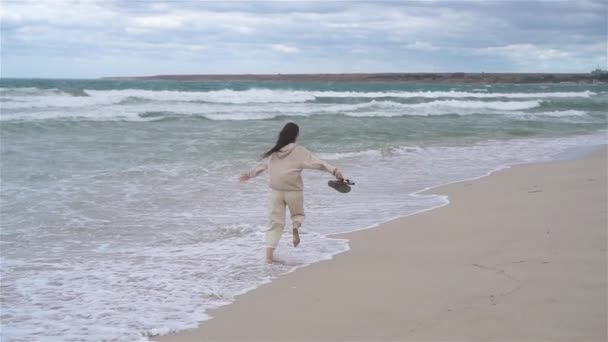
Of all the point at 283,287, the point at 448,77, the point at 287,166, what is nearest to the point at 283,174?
the point at 287,166

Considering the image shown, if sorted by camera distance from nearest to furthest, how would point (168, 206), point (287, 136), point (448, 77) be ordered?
point (287, 136) → point (168, 206) → point (448, 77)

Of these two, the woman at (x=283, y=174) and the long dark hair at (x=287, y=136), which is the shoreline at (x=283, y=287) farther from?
the long dark hair at (x=287, y=136)

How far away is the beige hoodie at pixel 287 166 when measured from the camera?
6043 mm

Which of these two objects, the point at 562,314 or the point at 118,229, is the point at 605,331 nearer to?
the point at 562,314

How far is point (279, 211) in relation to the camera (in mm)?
6125

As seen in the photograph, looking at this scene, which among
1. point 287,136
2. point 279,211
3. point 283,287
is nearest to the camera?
point 283,287

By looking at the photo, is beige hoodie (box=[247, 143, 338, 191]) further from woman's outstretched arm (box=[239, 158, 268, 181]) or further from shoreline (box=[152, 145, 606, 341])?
shoreline (box=[152, 145, 606, 341])

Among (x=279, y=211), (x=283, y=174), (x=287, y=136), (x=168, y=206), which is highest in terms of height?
(x=287, y=136)

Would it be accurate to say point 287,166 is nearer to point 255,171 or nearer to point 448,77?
point 255,171

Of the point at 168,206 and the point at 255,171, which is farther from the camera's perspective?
the point at 168,206

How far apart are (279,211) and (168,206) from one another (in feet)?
10.4

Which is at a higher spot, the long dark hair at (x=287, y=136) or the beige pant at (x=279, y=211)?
the long dark hair at (x=287, y=136)

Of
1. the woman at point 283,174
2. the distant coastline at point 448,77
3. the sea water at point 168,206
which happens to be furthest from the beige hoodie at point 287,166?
the distant coastline at point 448,77

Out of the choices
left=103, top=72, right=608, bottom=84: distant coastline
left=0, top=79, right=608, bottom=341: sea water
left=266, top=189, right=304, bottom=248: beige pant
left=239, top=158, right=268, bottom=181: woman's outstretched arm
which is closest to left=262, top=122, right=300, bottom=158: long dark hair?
left=239, top=158, right=268, bottom=181: woman's outstretched arm
